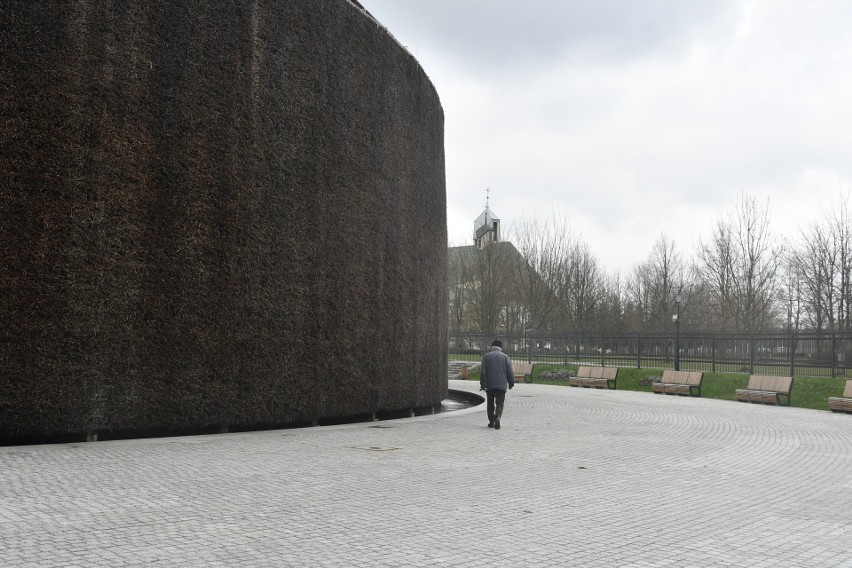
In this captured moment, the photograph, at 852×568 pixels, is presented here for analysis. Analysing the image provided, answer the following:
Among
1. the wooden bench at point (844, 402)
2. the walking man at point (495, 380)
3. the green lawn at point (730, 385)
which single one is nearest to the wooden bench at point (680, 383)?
the green lawn at point (730, 385)

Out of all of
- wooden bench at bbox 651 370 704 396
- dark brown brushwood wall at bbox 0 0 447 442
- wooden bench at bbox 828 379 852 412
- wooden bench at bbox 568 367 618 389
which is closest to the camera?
dark brown brushwood wall at bbox 0 0 447 442

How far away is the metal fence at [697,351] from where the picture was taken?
75.5 feet

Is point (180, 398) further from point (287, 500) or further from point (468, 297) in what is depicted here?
point (468, 297)

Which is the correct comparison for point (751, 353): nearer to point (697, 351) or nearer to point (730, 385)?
point (730, 385)

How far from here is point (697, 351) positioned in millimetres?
28453

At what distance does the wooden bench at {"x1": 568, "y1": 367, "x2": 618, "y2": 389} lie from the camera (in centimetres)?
2831

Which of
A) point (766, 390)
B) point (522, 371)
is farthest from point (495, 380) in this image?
point (522, 371)

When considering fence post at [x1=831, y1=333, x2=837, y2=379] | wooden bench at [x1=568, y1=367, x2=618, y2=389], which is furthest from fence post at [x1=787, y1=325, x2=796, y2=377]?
wooden bench at [x1=568, y1=367, x2=618, y2=389]

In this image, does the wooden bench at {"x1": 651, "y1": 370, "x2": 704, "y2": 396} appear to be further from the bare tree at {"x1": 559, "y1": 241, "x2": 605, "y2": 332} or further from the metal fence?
the bare tree at {"x1": 559, "y1": 241, "x2": 605, "y2": 332}

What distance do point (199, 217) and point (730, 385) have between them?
19627 millimetres

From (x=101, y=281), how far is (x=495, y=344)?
705cm

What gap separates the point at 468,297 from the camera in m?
50.7

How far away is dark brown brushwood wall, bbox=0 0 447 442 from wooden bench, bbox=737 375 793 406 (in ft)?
39.4

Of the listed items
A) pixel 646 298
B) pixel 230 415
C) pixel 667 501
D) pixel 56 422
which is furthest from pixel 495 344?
pixel 646 298
